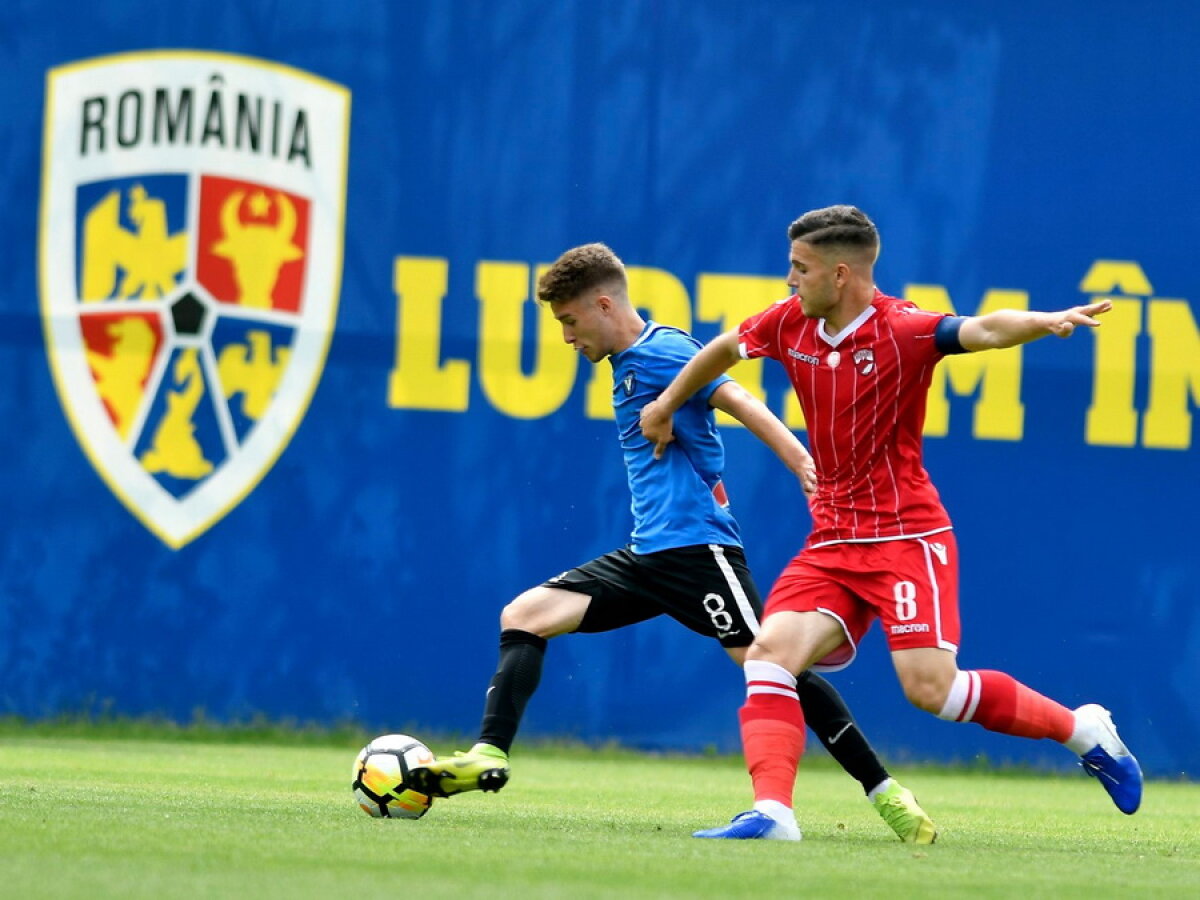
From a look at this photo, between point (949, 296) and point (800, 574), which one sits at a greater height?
point (949, 296)

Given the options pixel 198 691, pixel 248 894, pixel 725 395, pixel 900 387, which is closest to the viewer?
pixel 248 894

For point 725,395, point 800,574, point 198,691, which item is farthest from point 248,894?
point 198,691

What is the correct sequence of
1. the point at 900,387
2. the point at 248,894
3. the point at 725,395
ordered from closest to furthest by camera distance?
the point at 248,894, the point at 900,387, the point at 725,395

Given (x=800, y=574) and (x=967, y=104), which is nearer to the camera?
(x=800, y=574)

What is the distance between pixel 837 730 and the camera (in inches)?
212

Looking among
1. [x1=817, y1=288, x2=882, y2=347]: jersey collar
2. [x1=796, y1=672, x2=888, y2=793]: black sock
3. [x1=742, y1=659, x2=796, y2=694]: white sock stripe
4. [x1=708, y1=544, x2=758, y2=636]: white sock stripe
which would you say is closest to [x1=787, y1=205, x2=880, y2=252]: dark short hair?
[x1=817, y1=288, x2=882, y2=347]: jersey collar

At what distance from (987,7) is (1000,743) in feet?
12.4

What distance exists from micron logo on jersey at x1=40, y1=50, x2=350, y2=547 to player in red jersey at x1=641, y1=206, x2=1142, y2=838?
4.66m

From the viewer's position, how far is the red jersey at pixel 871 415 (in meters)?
5.07

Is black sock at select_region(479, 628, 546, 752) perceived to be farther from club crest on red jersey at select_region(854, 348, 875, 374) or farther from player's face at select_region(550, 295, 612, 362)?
club crest on red jersey at select_region(854, 348, 875, 374)

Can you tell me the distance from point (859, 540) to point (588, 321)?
116 centimetres

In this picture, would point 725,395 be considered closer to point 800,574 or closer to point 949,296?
point 800,574

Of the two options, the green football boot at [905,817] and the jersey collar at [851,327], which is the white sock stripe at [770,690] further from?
the jersey collar at [851,327]

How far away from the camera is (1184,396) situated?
9.75 m
